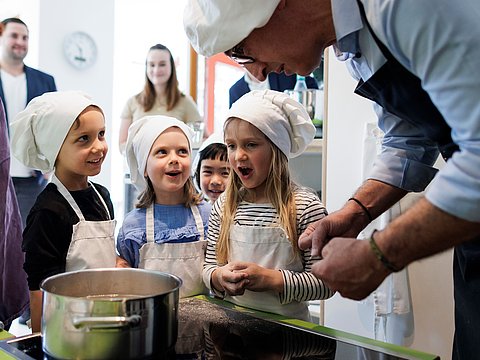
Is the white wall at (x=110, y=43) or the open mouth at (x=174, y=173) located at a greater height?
the white wall at (x=110, y=43)

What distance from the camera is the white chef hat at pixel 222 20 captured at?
744 mm

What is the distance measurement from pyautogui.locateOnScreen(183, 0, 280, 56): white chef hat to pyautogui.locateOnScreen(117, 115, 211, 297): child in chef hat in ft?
1.98

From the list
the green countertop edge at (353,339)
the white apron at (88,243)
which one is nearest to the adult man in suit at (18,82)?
the white apron at (88,243)

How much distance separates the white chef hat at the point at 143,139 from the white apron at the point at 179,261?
266mm

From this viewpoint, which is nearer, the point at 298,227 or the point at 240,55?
the point at 240,55

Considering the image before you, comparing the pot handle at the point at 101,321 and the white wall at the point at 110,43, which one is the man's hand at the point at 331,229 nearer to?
the pot handle at the point at 101,321

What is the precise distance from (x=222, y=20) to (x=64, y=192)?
0.65 m

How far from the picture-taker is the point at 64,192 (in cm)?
121

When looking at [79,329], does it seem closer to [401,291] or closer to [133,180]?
[133,180]

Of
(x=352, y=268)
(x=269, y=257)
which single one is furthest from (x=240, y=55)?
(x=269, y=257)

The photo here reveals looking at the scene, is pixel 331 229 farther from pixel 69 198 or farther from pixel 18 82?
pixel 18 82

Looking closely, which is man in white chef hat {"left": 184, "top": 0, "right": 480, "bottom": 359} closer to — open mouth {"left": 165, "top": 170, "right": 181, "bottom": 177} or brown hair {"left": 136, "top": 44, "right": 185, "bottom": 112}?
open mouth {"left": 165, "top": 170, "right": 181, "bottom": 177}

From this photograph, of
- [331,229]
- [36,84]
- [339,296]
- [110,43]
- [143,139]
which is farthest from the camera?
[110,43]

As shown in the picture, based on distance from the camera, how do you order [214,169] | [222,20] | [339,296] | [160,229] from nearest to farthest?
[222,20], [160,229], [339,296], [214,169]
